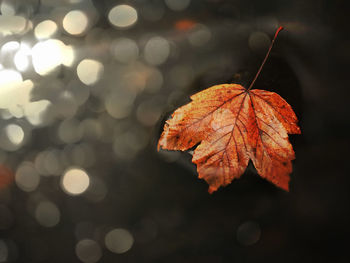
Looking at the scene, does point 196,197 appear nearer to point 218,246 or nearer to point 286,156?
point 218,246

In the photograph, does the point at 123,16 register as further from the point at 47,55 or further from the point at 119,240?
the point at 119,240

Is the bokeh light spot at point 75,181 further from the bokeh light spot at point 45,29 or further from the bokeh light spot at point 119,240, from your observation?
the bokeh light spot at point 45,29

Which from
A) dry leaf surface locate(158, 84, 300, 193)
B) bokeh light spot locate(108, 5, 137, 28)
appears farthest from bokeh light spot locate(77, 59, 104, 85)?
dry leaf surface locate(158, 84, 300, 193)

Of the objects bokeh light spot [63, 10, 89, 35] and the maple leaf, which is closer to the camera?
the maple leaf

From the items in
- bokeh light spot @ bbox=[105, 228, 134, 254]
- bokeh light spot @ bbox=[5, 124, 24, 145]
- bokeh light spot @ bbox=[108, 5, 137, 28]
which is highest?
bokeh light spot @ bbox=[108, 5, 137, 28]

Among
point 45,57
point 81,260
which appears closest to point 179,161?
point 81,260

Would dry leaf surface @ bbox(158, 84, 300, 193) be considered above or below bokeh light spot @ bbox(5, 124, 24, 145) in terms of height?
above

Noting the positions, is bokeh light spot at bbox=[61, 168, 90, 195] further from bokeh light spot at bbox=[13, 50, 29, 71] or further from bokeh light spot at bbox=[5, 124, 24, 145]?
bokeh light spot at bbox=[13, 50, 29, 71]
